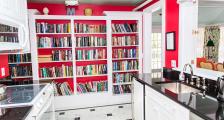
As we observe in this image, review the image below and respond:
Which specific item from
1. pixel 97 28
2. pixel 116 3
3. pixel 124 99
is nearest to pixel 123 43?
pixel 97 28

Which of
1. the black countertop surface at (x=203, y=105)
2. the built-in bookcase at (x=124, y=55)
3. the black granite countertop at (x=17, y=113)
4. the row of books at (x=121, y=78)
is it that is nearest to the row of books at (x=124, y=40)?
the built-in bookcase at (x=124, y=55)

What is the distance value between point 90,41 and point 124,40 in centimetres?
80

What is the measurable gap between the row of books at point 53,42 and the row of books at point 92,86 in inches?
38.4

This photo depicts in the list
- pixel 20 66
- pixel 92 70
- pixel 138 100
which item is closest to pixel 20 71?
pixel 20 66

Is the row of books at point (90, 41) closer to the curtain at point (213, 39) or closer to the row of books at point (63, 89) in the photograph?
the row of books at point (63, 89)

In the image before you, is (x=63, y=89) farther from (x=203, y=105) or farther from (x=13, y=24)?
(x=203, y=105)

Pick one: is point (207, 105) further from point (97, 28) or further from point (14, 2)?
point (97, 28)

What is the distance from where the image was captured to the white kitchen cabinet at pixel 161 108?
1.57 m

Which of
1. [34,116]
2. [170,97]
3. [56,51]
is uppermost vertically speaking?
[56,51]

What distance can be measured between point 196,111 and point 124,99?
272 centimetres

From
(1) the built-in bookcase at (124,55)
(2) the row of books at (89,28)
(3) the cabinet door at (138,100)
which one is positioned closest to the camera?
(3) the cabinet door at (138,100)

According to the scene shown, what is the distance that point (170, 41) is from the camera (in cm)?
288

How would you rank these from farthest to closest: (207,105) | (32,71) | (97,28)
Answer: (97,28) < (32,71) < (207,105)

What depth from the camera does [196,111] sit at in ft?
4.37
